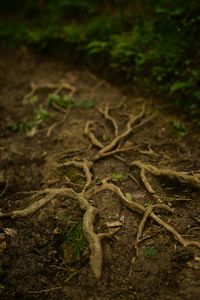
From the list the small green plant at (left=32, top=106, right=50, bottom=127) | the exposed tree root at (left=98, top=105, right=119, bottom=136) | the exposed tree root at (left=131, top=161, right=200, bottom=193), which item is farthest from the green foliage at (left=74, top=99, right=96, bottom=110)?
the exposed tree root at (left=131, top=161, right=200, bottom=193)

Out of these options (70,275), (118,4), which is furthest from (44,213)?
(118,4)

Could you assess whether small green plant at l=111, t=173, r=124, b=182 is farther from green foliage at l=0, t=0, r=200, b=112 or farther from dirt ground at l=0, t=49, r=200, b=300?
green foliage at l=0, t=0, r=200, b=112

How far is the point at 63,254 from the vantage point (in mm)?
4520

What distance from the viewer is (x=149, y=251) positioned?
4336mm

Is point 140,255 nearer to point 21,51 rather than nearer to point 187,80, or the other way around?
point 187,80

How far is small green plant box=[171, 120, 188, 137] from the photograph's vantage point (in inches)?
243

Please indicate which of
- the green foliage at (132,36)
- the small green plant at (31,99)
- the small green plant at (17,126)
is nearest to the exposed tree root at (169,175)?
the green foliage at (132,36)

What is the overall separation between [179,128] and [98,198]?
6.72 ft

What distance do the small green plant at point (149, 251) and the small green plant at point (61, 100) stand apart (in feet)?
12.8

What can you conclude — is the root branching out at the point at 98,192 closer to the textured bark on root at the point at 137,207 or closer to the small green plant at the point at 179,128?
the textured bark on root at the point at 137,207

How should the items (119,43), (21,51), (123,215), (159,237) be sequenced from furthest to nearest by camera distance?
(21,51) < (119,43) < (123,215) < (159,237)

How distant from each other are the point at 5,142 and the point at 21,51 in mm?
3819

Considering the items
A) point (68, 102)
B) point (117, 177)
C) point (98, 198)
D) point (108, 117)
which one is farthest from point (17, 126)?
point (98, 198)

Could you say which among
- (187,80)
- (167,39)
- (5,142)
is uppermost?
(167,39)
